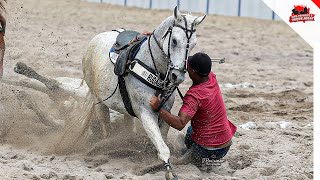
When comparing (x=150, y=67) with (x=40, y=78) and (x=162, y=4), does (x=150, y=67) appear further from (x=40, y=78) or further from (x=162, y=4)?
(x=162, y=4)

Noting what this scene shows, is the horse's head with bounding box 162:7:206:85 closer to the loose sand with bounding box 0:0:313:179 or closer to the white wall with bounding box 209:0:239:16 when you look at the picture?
the loose sand with bounding box 0:0:313:179

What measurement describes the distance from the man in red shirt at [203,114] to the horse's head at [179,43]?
1.42ft

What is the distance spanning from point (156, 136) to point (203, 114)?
19.3 inches

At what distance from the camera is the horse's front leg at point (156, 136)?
5.79 m

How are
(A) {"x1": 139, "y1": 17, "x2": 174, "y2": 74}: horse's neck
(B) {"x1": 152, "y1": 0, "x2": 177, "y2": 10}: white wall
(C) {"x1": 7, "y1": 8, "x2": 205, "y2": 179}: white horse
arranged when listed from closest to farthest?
(C) {"x1": 7, "y1": 8, "x2": 205, "y2": 179}: white horse, (A) {"x1": 139, "y1": 17, "x2": 174, "y2": 74}: horse's neck, (B) {"x1": 152, "y1": 0, "x2": 177, "y2": 10}: white wall

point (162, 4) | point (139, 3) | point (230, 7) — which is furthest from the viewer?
point (139, 3)

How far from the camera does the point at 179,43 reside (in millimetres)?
5543

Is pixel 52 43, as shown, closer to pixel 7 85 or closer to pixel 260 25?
pixel 7 85

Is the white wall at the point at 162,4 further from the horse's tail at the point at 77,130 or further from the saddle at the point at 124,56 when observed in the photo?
the saddle at the point at 124,56

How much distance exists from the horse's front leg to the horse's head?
1.74 ft

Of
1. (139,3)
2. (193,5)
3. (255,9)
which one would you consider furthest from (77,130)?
(139,3)

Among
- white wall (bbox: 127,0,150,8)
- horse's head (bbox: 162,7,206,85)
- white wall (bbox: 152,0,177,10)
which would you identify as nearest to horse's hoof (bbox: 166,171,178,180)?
horse's head (bbox: 162,7,206,85)

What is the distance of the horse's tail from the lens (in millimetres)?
6777

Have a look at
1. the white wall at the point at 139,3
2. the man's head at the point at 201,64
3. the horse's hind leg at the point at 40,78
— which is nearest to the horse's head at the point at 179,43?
the man's head at the point at 201,64
